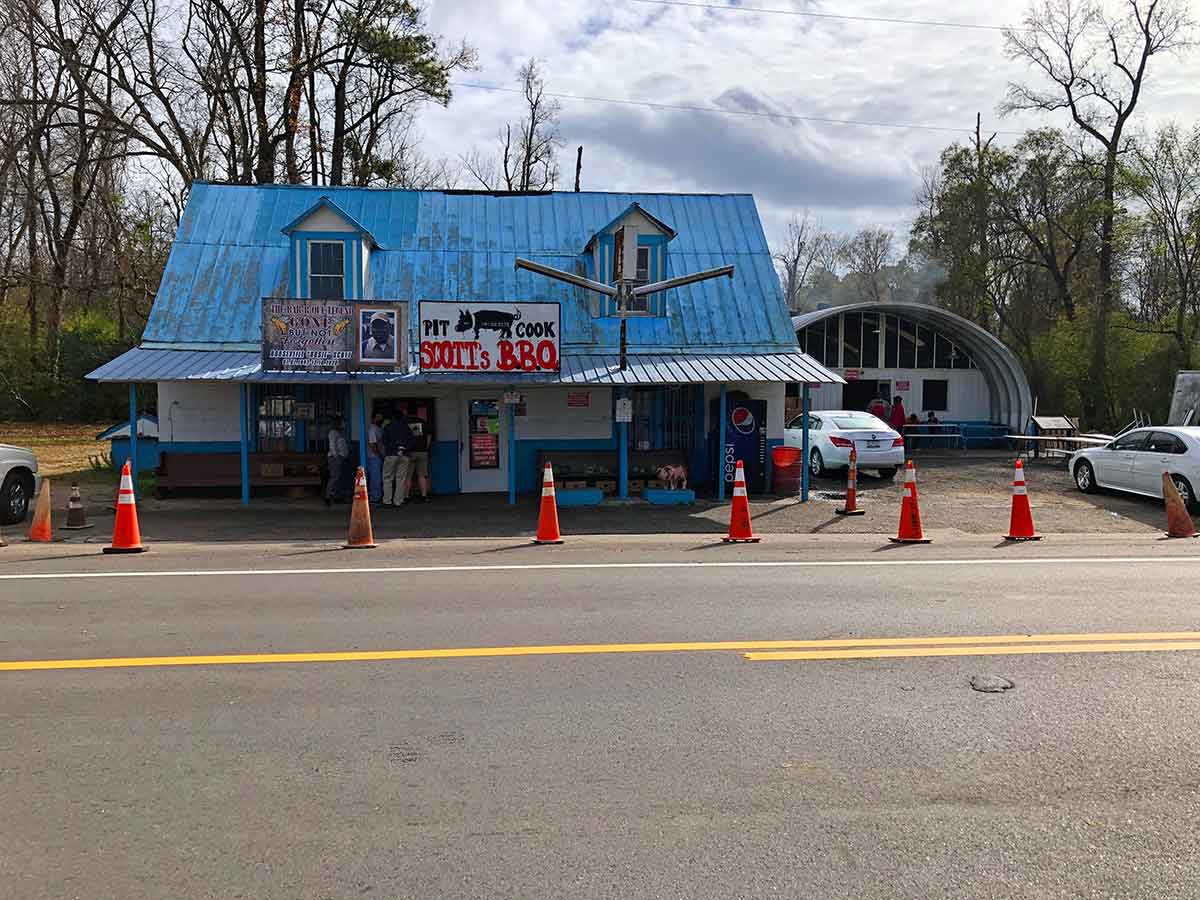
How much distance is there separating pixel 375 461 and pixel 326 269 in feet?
14.4

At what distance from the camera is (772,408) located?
18.6 metres

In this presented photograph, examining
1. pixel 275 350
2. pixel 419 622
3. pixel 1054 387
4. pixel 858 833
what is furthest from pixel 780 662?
pixel 1054 387

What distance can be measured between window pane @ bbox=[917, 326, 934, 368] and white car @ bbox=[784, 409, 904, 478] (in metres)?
10.7

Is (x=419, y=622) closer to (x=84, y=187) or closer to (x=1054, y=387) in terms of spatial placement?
(x=1054, y=387)

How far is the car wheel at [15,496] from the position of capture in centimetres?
1335

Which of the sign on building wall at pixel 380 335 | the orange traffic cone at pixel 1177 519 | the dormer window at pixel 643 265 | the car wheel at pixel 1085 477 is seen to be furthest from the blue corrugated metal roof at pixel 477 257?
the orange traffic cone at pixel 1177 519

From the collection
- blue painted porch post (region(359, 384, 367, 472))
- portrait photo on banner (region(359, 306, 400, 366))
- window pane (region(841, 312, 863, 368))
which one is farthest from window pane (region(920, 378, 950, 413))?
blue painted porch post (region(359, 384, 367, 472))

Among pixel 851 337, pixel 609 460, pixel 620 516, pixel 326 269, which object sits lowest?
pixel 620 516

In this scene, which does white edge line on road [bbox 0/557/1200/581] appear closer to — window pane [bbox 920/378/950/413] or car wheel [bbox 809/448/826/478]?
car wheel [bbox 809/448/826/478]

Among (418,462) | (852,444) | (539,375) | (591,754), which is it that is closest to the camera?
(591,754)

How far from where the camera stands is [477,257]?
762 inches

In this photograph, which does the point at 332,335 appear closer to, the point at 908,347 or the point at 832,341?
the point at 832,341

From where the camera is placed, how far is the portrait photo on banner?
51.5 feet

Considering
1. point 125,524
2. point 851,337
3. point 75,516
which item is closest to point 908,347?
point 851,337
